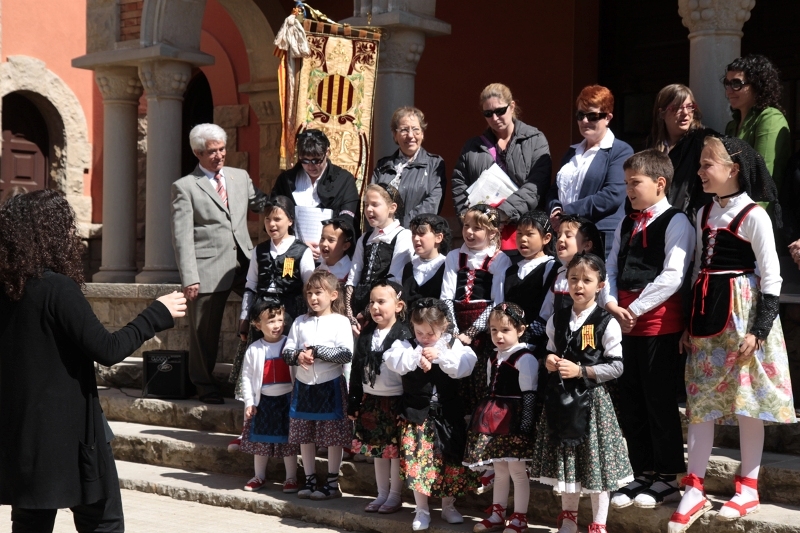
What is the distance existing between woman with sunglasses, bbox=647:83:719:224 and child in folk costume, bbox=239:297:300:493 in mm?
2263

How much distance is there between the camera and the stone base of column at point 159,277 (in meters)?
8.90

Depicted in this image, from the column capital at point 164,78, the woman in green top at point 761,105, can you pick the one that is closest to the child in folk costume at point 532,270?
the woman in green top at point 761,105

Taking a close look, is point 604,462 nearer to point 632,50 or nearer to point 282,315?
point 282,315

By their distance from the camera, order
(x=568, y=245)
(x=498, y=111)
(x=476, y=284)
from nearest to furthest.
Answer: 1. (x=568, y=245)
2. (x=476, y=284)
3. (x=498, y=111)

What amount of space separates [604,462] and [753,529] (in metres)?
0.65

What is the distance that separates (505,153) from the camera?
577 centimetres

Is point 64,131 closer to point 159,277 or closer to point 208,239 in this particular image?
point 159,277

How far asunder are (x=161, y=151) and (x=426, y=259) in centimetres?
398

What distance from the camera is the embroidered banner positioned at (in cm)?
669

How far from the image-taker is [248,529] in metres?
5.35

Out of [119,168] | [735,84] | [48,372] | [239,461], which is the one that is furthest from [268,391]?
[119,168]

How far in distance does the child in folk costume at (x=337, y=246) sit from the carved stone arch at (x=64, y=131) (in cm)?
738

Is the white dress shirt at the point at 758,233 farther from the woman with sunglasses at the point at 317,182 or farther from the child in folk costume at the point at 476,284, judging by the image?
the woman with sunglasses at the point at 317,182

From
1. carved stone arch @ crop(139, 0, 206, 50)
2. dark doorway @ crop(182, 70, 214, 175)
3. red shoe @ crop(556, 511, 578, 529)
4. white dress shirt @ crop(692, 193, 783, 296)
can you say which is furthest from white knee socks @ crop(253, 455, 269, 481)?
dark doorway @ crop(182, 70, 214, 175)
